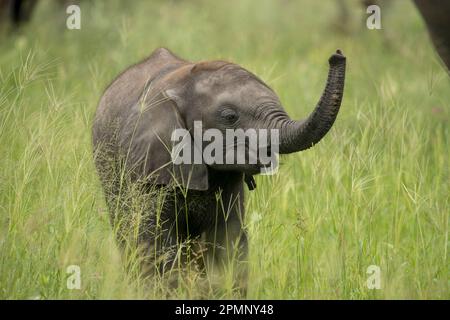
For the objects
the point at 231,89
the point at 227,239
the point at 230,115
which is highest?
the point at 231,89

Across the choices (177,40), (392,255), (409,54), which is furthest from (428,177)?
(409,54)

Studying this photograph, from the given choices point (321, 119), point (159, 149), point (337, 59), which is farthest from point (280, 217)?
point (337, 59)

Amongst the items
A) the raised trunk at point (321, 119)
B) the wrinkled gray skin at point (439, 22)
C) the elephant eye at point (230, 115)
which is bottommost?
the raised trunk at point (321, 119)

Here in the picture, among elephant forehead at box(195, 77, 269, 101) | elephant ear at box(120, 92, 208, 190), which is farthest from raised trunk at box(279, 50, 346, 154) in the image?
elephant ear at box(120, 92, 208, 190)

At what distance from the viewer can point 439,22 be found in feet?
18.1

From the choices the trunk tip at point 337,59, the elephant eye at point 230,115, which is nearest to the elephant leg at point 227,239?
the elephant eye at point 230,115

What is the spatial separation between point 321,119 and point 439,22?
1583 millimetres

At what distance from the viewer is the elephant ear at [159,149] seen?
15.8 ft

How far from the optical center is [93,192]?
5031 mm

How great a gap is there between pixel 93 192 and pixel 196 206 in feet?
1.73

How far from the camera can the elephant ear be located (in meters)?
4.80

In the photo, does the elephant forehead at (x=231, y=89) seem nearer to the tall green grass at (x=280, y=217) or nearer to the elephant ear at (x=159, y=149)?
the elephant ear at (x=159, y=149)

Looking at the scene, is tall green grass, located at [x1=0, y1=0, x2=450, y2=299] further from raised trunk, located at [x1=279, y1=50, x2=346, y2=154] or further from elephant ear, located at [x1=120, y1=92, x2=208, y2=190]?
raised trunk, located at [x1=279, y1=50, x2=346, y2=154]

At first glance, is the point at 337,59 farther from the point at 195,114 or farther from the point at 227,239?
the point at 227,239
